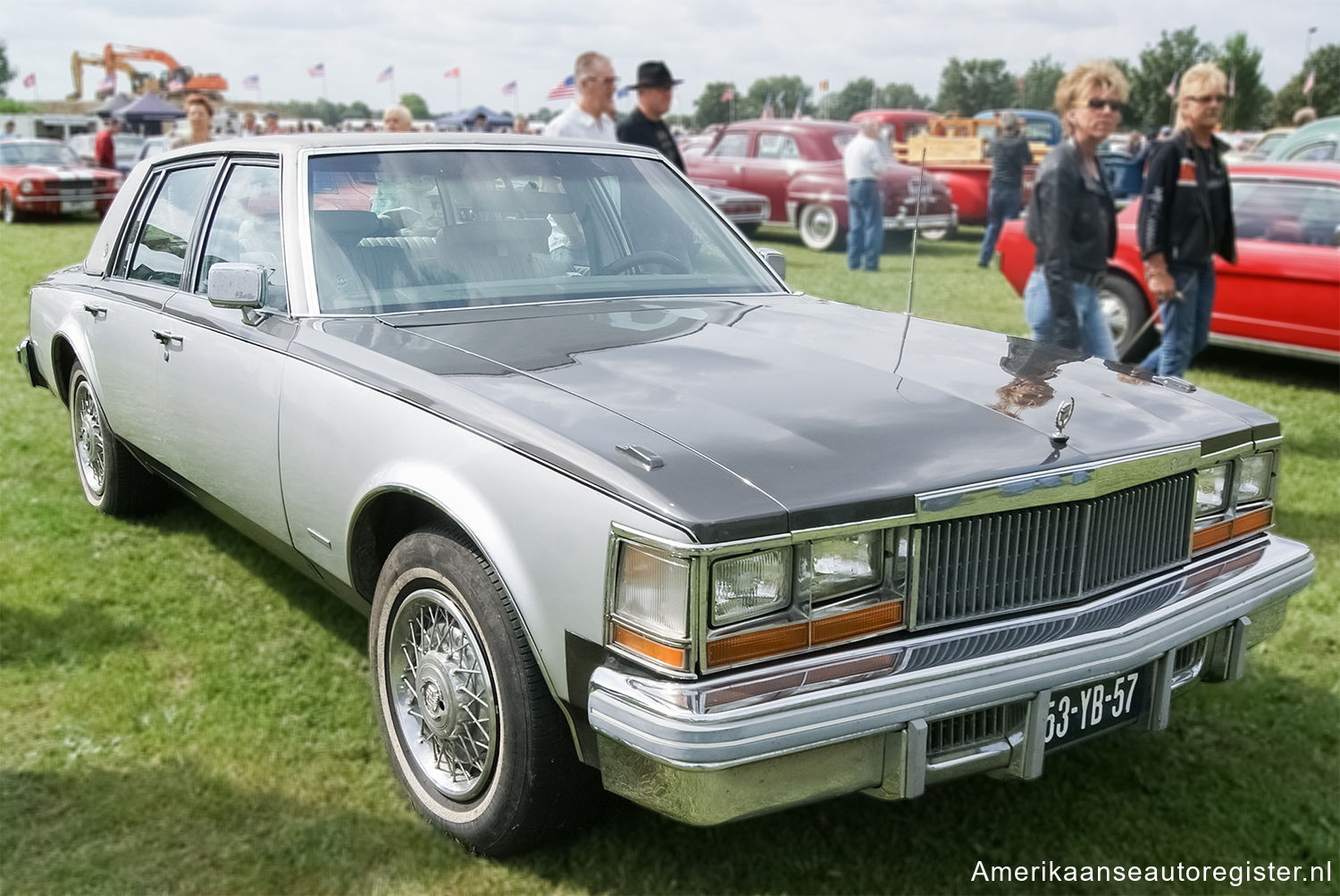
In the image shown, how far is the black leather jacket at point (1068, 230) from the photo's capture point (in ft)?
16.8

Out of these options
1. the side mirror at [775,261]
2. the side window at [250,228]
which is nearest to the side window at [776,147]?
the side mirror at [775,261]

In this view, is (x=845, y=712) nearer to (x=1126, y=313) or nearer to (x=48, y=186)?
(x=1126, y=313)

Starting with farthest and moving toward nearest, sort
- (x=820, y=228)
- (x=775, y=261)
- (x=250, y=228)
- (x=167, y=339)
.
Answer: (x=820, y=228) → (x=775, y=261) → (x=167, y=339) → (x=250, y=228)

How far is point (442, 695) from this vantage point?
9.07ft

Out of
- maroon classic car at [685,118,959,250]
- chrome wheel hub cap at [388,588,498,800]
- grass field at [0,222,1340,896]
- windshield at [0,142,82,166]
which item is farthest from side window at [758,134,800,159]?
chrome wheel hub cap at [388,588,498,800]

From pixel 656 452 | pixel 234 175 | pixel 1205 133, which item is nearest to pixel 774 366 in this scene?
pixel 656 452

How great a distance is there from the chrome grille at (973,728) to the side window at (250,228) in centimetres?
220

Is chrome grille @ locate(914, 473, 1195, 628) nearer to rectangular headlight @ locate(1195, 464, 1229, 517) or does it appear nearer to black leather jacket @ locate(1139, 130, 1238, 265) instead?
rectangular headlight @ locate(1195, 464, 1229, 517)

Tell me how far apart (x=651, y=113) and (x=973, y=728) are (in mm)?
5326

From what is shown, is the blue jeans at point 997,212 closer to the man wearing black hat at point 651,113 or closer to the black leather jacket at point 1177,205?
the man wearing black hat at point 651,113

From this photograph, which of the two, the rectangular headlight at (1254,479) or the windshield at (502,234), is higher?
the windshield at (502,234)

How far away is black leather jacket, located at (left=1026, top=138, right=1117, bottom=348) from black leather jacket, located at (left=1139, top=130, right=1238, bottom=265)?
0.65 m

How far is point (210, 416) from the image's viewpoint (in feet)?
12.0

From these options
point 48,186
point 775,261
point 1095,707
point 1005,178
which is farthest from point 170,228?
point 48,186
